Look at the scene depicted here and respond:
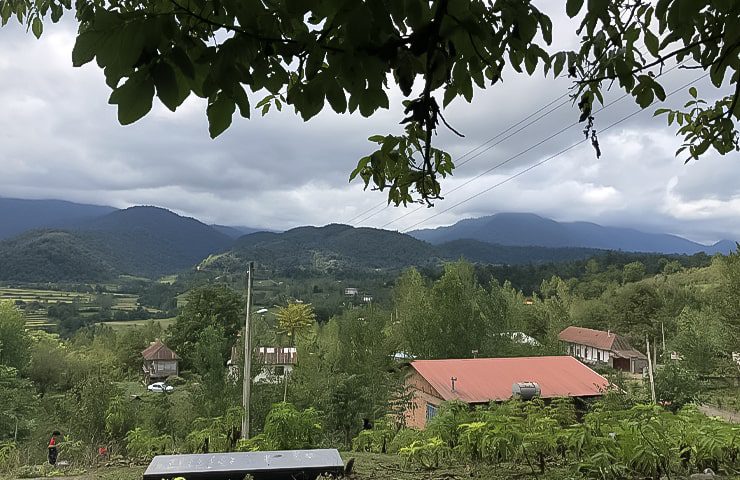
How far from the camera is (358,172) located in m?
2.39

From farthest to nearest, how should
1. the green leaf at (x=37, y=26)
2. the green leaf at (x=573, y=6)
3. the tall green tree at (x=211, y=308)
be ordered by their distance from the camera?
1. the tall green tree at (x=211, y=308)
2. the green leaf at (x=37, y=26)
3. the green leaf at (x=573, y=6)

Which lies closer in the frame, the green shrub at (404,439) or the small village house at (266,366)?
the green shrub at (404,439)

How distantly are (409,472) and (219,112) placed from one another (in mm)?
3778

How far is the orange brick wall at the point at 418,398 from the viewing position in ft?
49.6

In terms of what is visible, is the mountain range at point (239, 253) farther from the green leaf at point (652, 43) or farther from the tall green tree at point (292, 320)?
the green leaf at point (652, 43)

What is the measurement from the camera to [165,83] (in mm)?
946

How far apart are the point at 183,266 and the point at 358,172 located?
5048 inches

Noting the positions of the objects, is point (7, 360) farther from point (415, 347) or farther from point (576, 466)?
point (576, 466)

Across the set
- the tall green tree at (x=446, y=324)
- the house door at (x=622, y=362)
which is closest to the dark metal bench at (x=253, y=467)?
the tall green tree at (x=446, y=324)

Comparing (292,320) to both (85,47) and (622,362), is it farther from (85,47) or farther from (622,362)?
(85,47)

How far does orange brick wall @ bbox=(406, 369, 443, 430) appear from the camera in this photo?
49.6 ft

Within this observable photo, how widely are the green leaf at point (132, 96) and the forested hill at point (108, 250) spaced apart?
107530 millimetres

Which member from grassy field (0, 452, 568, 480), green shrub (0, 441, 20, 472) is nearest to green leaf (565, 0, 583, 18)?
grassy field (0, 452, 568, 480)

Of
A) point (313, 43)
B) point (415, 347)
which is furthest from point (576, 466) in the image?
point (415, 347)
